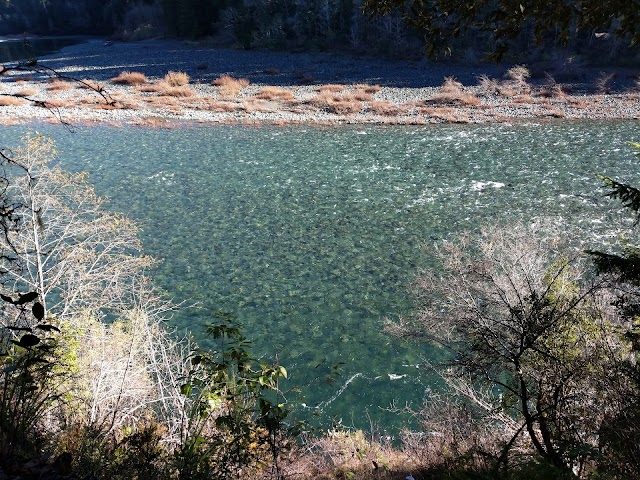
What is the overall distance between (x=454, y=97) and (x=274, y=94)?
Answer: 12.1m

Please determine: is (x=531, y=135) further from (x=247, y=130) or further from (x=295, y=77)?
(x=295, y=77)

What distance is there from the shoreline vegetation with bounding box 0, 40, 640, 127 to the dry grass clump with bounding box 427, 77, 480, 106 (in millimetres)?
62

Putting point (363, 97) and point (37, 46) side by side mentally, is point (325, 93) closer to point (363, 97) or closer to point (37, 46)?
point (363, 97)

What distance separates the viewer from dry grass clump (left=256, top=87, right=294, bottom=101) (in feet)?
111

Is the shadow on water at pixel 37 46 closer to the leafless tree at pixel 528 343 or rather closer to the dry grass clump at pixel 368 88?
the dry grass clump at pixel 368 88

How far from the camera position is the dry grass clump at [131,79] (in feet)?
130

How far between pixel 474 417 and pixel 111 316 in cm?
811

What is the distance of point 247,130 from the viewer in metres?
27.7

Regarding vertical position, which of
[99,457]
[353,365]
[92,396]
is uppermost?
[99,457]

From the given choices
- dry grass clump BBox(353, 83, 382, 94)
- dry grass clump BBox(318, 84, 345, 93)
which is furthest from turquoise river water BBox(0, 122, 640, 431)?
dry grass clump BBox(353, 83, 382, 94)

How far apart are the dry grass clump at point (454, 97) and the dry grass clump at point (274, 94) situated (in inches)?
370

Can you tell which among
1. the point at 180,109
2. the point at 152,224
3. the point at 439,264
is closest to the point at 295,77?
the point at 180,109

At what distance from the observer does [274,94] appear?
34.7 metres

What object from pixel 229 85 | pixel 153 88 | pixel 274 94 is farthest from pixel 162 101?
pixel 274 94
